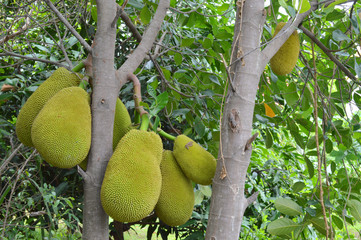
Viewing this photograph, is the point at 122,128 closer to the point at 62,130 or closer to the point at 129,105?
the point at 62,130

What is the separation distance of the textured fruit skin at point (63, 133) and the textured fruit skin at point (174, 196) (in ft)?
0.80

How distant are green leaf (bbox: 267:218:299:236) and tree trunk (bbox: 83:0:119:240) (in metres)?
0.52

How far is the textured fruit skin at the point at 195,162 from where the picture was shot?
101cm

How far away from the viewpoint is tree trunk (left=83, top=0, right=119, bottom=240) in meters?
0.90

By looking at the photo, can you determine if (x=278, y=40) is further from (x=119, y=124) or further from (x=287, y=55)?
(x=119, y=124)

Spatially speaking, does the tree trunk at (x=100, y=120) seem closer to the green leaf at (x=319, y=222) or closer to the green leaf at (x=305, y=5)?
the green leaf at (x=305, y=5)

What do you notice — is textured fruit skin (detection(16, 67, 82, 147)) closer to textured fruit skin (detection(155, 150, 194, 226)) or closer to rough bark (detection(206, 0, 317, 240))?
textured fruit skin (detection(155, 150, 194, 226))

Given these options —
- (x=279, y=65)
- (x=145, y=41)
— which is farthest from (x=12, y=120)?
(x=279, y=65)

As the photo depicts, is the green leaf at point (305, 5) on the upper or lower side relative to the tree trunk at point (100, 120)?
upper

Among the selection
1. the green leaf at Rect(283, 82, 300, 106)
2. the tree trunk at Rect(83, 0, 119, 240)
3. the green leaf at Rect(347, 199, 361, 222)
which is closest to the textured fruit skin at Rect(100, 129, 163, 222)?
the tree trunk at Rect(83, 0, 119, 240)

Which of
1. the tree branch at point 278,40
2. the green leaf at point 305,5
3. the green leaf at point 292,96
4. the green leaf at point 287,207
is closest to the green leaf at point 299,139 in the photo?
the green leaf at point 292,96

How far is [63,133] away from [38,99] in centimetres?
21

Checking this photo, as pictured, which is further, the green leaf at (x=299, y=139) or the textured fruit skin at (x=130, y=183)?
the green leaf at (x=299, y=139)

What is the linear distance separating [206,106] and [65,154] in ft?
2.90
